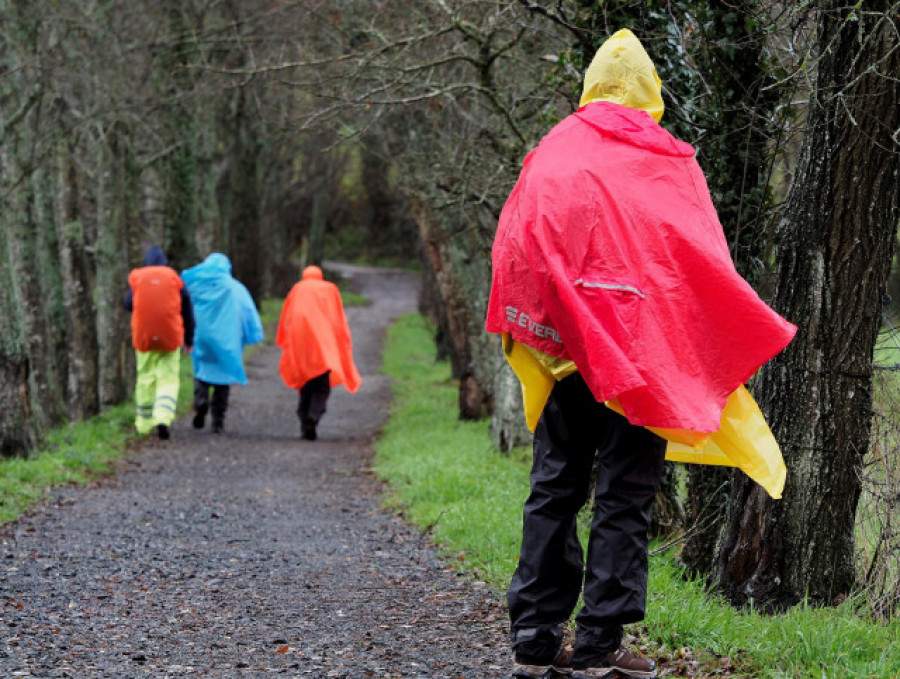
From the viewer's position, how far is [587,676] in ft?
12.5

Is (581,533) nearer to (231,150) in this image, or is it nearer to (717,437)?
(717,437)

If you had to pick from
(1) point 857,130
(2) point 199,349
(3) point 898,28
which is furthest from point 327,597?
(2) point 199,349

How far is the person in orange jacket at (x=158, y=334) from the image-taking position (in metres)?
12.5

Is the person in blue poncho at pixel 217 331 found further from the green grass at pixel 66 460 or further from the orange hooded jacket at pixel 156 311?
the orange hooded jacket at pixel 156 311

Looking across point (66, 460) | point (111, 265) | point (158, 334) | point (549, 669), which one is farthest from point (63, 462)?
point (549, 669)

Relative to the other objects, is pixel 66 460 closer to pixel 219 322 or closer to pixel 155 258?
pixel 155 258

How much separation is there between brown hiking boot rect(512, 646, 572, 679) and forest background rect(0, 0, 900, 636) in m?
1.02

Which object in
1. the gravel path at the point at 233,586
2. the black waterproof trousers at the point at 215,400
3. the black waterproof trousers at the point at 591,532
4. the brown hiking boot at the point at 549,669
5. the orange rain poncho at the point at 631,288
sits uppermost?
the orange rain poncho at the point at 631,288

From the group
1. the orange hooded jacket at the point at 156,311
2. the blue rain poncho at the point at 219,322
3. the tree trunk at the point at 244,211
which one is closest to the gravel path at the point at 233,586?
the orange hooded jacket at the point at 156,311

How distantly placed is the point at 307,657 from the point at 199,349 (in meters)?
9.74

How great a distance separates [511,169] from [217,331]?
5.67 meters

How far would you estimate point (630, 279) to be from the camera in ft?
11.9

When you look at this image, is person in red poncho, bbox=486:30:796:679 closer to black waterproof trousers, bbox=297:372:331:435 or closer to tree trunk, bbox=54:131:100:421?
black waterproof trousers, bbox=297:372:331:435

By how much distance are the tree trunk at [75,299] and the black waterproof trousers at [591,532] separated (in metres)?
11.5
